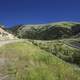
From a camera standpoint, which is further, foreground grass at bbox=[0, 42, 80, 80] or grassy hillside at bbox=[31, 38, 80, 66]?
grassy hillside at bbox=[31, 38, 80, 66]

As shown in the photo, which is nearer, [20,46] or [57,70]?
[57,70]

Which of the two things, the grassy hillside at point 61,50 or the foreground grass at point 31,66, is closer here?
the foreground grass at point 31,66

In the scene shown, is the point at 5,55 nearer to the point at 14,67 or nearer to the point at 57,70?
the point at 14,67

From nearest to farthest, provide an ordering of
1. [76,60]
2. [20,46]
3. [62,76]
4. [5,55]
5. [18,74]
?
[18,74], [62,76], [5,55], [20,46], [76,60]

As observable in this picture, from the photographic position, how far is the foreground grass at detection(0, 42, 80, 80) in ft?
68.7

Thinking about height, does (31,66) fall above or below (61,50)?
below

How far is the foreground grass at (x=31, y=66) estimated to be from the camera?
825 inches

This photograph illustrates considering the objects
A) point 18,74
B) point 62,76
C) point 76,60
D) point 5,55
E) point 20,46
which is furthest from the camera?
point 76,60

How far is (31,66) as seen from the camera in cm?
2242

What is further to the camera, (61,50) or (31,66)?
(61,50)

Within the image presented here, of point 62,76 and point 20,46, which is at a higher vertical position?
point 20,46

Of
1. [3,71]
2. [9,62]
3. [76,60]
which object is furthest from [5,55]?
[76,60]

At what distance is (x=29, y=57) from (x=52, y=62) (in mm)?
Result: 2491

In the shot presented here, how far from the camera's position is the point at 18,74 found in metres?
20.6
